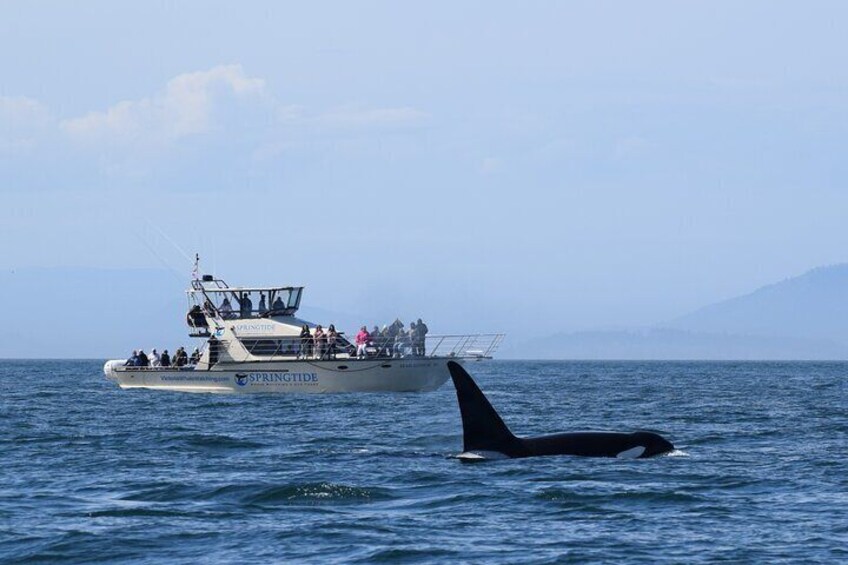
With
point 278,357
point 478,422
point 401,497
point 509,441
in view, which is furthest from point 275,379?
point 401,497

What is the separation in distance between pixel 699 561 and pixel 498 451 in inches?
393

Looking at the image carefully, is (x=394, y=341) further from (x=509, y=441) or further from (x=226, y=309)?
(x=509, y=441)

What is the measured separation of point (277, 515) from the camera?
21000 millimetres

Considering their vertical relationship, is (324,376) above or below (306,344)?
below

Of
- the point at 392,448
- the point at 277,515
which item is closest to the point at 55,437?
the point at 392,448

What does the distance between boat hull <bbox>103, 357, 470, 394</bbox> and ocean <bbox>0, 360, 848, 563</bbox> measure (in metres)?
17.8

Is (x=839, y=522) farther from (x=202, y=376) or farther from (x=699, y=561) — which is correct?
(x=202, y=376)

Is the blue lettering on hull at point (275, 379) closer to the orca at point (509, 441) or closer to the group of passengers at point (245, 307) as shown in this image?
the group of passengers at point (245, 307)

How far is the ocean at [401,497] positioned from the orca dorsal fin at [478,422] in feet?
2.58

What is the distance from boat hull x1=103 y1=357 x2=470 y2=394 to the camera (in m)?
57.6

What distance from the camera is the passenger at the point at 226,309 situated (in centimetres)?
6153

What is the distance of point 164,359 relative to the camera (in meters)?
65.5

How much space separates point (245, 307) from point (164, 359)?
6.21 m

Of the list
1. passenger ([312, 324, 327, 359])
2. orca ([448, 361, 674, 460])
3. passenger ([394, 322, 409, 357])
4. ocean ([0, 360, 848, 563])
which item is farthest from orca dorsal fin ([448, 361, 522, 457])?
passenger ([312, 324, 327, 359])
